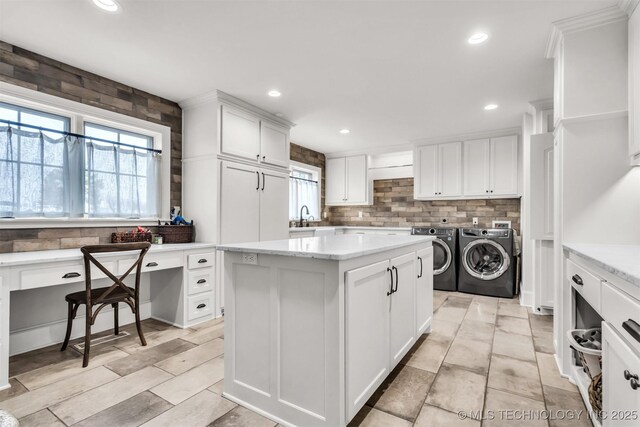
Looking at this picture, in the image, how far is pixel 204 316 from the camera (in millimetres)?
3240

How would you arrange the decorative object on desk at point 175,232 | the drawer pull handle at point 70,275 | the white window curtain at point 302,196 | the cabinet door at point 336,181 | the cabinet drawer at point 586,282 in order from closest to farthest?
the cabinet drawer at point 586,282 < the drawer pull handle at point 70,275 < the decorative object on desk at point 175,232 < the white window curtain at point 302,196 < the cabinet door at point 336,181

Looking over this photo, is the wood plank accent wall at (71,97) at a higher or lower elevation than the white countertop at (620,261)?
higher

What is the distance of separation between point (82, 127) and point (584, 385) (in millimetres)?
4223

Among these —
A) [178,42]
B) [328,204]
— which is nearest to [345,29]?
[178,42]

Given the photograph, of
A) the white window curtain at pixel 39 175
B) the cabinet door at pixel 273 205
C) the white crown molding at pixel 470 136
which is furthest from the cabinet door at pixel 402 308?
the white crown molding at pixel 470 136

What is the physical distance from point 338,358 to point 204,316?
2239mm

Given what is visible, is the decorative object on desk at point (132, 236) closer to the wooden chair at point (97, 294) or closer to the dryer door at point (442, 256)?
the wooden chair at point (97, 294)

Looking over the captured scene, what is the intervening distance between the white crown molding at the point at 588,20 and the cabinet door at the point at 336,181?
4192mm

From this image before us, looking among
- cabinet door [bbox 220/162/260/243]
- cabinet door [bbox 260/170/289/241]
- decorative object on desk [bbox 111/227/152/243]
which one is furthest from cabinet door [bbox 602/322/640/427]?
decorative object on desk [bbox 111/227/152/243]

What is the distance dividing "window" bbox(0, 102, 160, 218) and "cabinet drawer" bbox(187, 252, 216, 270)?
0.76 meters

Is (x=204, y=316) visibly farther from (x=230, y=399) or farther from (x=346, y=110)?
(x=346, y=110)

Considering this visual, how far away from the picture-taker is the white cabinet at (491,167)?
460 centimetres

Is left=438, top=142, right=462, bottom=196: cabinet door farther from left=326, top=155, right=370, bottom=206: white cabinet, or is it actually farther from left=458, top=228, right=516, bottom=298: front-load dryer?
left=326, top=155, right=370, bottom=206: white cabinet

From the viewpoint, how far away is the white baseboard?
2.46m
